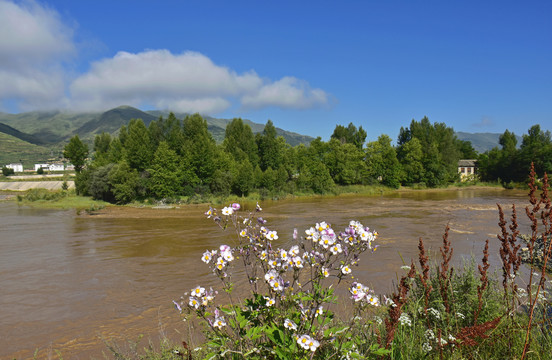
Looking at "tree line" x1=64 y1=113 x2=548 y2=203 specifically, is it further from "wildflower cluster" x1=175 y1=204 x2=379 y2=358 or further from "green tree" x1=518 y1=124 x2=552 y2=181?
"wildflower cluster" x1=175 y1=204 x2=379 y2=358

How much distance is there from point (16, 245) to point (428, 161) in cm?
5400

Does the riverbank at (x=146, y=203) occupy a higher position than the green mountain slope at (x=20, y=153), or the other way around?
the green mountain slope at (x=20, y=153)

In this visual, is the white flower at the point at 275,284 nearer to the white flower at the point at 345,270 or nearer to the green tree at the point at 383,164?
the white flower at the point at 345,270

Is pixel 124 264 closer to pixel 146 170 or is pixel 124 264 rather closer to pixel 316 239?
pixel 316 239

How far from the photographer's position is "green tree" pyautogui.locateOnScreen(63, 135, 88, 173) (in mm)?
47763

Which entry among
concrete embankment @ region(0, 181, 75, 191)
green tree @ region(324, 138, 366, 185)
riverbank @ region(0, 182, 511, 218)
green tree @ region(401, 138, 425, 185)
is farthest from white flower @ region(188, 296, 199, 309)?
concrete embankment @ region(0, 181, 75, 191)

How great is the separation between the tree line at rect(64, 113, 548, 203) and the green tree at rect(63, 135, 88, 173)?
130 millimetres

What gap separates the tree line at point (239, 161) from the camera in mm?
38069

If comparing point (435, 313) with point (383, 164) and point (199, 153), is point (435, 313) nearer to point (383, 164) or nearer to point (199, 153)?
point (199, 153)

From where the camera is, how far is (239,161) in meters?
45.9

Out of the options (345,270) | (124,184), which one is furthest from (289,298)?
(124,184)

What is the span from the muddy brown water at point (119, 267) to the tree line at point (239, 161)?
455 inches

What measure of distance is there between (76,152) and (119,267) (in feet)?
139

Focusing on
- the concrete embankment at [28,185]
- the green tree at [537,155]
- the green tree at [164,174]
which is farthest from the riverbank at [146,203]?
the green tree at [537,155]
